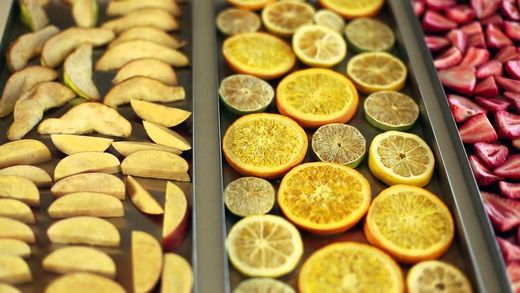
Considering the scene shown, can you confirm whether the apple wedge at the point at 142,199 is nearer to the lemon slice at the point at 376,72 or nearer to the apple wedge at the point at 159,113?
the apple wedge at the point at 159,113

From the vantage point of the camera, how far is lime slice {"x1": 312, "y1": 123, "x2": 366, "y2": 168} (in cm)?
143

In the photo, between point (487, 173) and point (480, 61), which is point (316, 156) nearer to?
point (487, 173)

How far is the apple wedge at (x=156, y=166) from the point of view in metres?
1.39

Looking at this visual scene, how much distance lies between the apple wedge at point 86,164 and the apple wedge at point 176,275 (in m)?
0.28

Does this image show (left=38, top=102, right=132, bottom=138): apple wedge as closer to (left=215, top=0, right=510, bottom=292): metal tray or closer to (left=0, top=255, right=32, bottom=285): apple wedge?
(left=215, top=0, right=510, bottom=292): metal tray

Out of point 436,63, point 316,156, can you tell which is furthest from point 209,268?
point 436,63

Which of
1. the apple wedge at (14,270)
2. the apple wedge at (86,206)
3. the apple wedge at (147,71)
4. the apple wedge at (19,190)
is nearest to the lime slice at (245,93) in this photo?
the apple wedge at (147,71)

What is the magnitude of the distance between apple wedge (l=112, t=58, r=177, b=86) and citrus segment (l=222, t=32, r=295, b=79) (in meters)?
0.17

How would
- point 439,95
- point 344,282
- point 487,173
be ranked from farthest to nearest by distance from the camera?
point 439,95
point 487,173
point 344,282

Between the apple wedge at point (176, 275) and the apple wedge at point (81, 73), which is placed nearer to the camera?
the apple wedge at point (176, 275)

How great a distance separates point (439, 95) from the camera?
1554 millimetres

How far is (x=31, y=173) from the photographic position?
4.50ft

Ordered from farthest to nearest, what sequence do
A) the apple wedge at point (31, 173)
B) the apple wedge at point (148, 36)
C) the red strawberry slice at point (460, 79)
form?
the apple wedge at point (148, 36), the red strawberry slice at point (460, 79), the apple wedge at point (31, 173)

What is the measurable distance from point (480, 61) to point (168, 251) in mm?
997
